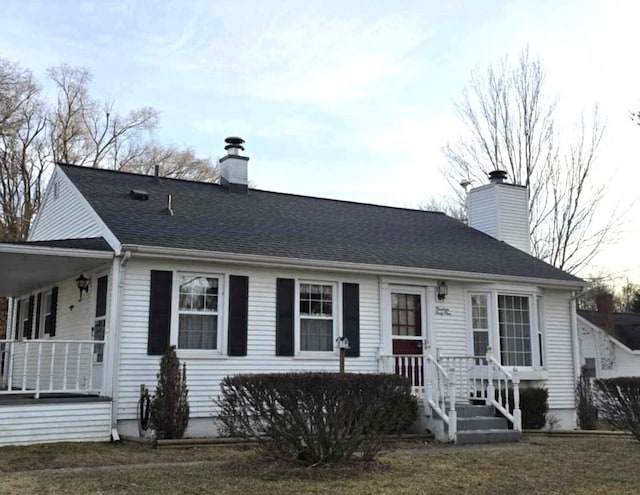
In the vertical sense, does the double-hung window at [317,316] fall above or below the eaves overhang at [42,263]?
below

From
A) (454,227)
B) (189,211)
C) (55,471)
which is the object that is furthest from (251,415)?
(454,227)

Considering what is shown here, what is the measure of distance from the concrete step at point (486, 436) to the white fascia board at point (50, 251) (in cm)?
594

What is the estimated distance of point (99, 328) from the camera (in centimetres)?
1114

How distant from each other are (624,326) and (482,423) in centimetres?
1837

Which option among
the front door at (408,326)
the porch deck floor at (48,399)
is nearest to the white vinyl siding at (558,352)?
the front door at (408,326)

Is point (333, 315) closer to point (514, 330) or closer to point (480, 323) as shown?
point (480, 323)

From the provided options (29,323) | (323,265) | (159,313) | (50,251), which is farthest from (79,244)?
(29,323)

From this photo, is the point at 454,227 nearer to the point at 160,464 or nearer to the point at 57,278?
the point at 57,278

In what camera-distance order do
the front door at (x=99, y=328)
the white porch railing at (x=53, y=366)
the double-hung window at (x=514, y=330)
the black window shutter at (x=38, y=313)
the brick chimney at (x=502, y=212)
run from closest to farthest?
the white porch railing at (x=53, y=366) < the front door at (x=99, y=328) < the double-hung window at (x=514, y=330) < the black window shutter at (x=38, y=313) < the brick chimney at (x=502, y=212)

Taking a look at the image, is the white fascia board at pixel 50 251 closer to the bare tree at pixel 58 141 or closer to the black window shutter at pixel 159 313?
the black window shutter at pixel 159 313

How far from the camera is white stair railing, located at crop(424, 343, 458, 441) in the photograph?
1066 cm

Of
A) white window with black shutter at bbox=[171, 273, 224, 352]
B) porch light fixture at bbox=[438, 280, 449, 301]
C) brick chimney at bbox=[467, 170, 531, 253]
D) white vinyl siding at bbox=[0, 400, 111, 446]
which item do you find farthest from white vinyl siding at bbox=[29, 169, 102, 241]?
brick chimney at bbox=[467, 170, 531, 253]

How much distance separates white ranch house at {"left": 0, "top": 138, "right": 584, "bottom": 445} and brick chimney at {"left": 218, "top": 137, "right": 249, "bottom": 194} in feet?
0.13

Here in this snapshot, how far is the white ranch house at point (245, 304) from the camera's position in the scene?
1038cm
